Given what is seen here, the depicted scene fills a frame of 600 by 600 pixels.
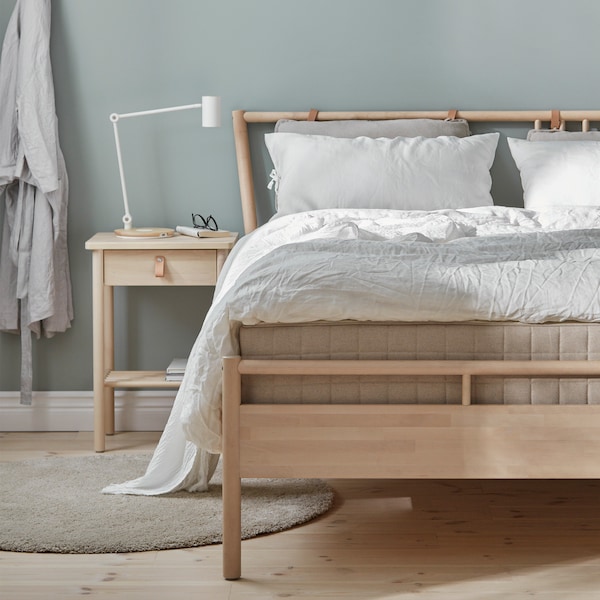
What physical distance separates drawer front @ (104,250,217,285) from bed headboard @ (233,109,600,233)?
324 millimetres

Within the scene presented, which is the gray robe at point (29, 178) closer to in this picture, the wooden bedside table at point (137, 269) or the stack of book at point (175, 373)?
the wooden bedside table at point (137, 269)

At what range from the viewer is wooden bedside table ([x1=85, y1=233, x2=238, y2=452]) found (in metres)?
3.38

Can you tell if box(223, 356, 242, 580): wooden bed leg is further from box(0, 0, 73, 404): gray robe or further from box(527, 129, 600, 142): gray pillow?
box(527, 129, 600, 142): gray pillow

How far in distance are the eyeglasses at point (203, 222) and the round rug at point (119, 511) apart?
37.9 inches

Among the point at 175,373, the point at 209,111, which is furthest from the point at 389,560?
the point at 209,111

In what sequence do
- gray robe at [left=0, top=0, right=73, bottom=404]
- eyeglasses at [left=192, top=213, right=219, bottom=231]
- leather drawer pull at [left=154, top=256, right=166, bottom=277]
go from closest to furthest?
leather drawer pull at [left=154, top=256, right=166, bottom=277] < gray robe at [left=0, top=0, right=73, bottom=404] < eyeglasses at [left=192, top=213, right=219, bottom=231]

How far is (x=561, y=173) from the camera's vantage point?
3432 mm

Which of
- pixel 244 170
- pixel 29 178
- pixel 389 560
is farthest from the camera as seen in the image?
pixel 244 170

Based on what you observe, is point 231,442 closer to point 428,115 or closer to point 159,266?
point 159,266

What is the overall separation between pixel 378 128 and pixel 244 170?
50 centimetres

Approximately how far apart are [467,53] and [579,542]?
6.42 feet

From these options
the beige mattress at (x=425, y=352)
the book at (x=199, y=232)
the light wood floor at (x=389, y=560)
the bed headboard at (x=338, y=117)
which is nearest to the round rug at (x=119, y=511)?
the light wood floor at (x=389, y=560)

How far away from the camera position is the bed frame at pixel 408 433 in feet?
7.03

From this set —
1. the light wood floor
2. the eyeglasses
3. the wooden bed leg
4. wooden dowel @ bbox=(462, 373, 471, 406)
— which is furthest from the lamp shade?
wooden dowel @ bbox=(462, 373, 471, 406)
